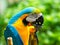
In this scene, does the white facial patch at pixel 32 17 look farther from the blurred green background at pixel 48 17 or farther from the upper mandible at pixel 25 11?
the blurred green background at pixel 48 17

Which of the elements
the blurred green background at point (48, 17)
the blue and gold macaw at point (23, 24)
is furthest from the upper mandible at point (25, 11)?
the blurred green background at point (48, 17)

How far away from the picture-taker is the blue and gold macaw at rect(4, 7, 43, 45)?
4.55ft

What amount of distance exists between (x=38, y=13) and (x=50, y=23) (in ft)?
4.17

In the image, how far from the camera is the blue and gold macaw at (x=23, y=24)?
4.55ft

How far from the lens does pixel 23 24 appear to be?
Answer: 140cm

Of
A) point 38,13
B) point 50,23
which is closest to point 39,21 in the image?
point 38,13

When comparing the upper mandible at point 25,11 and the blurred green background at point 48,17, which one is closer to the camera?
the upper mandible at point 25,11

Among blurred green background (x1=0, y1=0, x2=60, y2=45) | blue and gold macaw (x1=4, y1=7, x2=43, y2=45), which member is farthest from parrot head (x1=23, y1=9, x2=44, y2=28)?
blurred green background (x1=0, y1=0, x2=60, y2=45)

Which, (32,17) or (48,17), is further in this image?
(48,17)

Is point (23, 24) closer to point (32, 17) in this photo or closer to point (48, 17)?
point (32, 17)

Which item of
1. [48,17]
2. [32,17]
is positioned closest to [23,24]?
[32,17]

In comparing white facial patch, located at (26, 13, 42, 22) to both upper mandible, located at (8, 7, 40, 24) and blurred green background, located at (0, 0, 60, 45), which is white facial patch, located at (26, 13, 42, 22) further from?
blurred green background, located at (0, 0, 60, 45)

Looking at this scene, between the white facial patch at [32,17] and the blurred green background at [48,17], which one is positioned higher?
the white facial patch at [32,17]

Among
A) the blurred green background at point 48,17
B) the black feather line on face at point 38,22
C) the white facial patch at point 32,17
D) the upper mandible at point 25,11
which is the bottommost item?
the blurred green background at point 48,17
